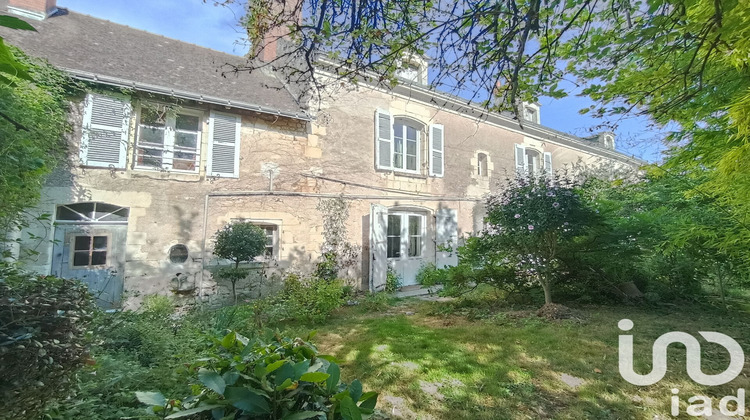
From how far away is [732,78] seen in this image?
236 cm

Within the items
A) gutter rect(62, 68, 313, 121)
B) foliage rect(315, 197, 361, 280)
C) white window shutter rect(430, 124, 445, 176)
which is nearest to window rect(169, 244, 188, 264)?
foliage rect(315, 197, 361, 280)

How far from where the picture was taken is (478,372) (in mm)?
3113

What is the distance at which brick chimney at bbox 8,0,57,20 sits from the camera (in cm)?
628

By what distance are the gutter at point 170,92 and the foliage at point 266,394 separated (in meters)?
6.13

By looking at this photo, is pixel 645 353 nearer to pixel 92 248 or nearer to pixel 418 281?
pixel 418 281

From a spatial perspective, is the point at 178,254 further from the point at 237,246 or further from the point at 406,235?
the point at 406,235

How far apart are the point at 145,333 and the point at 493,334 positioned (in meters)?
3.81

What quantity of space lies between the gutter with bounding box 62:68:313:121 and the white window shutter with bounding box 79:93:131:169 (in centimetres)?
28

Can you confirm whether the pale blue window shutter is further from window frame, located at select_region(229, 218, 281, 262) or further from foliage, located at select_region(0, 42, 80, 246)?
foliage, located at select_region(0, 42, 80, 246)

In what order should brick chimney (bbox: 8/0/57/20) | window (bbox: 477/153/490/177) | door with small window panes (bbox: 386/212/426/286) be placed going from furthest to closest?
window (bbox: 477/153/490/177) < door with small window panes (bbox: 386/212/426/286) < brick chimney (bbox: 8/0/57/20)

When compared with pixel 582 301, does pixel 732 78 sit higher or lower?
higher

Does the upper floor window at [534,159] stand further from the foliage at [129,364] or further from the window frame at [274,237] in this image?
the foliage at [129,364]

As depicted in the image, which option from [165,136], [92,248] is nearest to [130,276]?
[92,248]

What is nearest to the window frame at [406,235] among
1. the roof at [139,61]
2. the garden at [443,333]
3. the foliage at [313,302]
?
the garden at [443,333]
